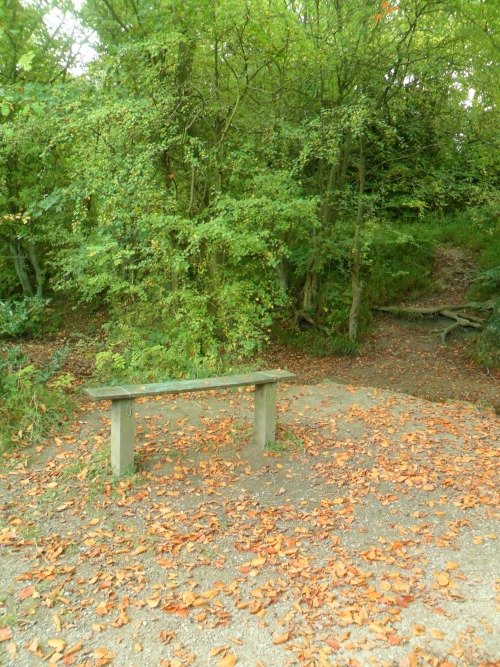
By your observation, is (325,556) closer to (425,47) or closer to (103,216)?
(103,216)

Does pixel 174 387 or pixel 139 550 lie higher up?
pixel 174 387

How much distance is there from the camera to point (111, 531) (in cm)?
406

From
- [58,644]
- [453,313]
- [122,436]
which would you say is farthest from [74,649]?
[453,313]

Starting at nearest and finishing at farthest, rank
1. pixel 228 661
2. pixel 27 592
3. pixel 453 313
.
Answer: pixel 228 661
pixel 27 592
pixel 453 313

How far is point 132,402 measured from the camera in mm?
4805

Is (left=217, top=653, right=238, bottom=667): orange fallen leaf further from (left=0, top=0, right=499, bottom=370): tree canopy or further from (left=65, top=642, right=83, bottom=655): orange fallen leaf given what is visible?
(left=0, top=0, right=499, bottom=370): tree canopy

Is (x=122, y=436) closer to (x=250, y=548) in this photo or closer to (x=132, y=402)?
(x=132, y=402)

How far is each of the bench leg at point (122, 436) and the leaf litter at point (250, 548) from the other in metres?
0.17

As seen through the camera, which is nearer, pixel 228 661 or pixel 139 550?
pixel 228 661

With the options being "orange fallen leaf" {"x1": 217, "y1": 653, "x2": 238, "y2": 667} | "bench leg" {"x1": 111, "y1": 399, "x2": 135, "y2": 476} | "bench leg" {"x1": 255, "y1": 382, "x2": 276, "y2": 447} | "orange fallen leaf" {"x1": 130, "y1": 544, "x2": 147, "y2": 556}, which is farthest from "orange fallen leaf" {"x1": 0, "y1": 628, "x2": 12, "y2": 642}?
"bench leg" {"x1": 255, "y1": 382, "x2": 276, "y2": 447}

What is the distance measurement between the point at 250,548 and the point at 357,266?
27.1 ft

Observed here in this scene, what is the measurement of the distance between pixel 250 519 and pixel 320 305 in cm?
863

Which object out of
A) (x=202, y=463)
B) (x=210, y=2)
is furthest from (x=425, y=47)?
(x=202, y=463)

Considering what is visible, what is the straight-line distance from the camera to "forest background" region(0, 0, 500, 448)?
766cm
